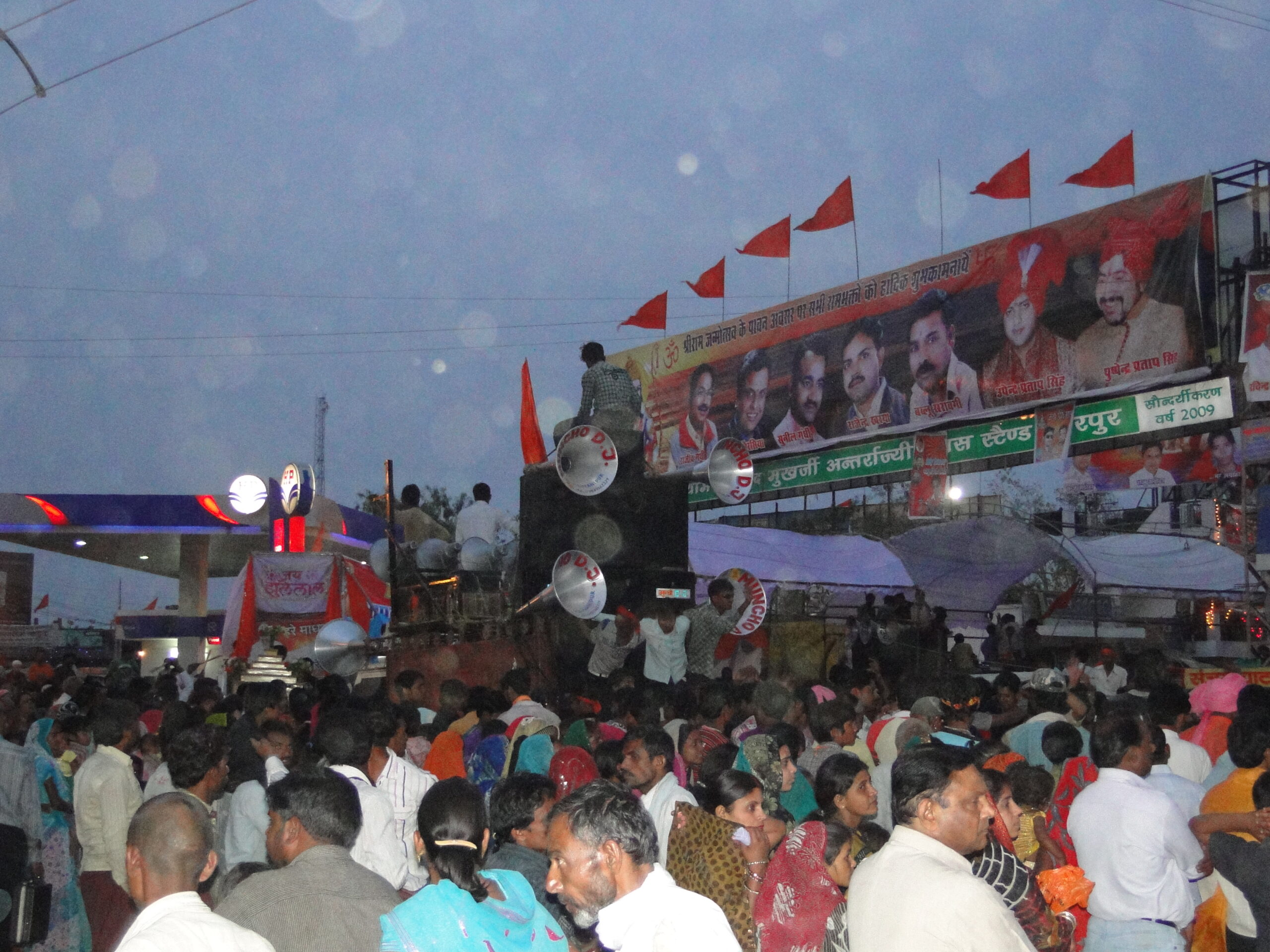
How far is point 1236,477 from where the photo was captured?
18.7m

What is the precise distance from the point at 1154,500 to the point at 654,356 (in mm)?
10951

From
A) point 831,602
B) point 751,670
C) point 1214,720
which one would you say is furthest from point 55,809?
point 831,602

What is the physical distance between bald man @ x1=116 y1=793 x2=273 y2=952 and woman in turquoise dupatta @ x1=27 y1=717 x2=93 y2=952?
2836 mm

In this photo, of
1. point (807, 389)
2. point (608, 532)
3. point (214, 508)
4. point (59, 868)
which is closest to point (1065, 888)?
point (59, 868)

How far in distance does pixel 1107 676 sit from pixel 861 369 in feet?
24.1

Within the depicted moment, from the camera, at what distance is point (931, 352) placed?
1691cm

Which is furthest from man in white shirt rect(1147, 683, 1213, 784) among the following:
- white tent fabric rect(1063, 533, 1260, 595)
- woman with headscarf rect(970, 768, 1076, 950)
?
white tent fabric rect(1063, 533, 1260, 595)

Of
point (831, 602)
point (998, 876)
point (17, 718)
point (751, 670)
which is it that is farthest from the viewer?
point (831, 602)

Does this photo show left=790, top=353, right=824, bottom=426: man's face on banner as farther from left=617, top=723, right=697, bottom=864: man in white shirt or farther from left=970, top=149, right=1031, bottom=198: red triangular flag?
left=617, top=723, right=697, bottom=864: man in white shirt

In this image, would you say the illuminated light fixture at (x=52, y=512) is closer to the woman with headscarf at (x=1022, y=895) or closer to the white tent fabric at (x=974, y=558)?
the white tent fabric at (x=974, y=558)

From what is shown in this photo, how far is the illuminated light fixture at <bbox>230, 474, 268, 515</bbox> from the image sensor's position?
2394cm

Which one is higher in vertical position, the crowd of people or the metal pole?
the metal pole

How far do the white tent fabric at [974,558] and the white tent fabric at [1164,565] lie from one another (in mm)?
555

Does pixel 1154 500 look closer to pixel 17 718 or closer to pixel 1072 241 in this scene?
pixel 1072 241
